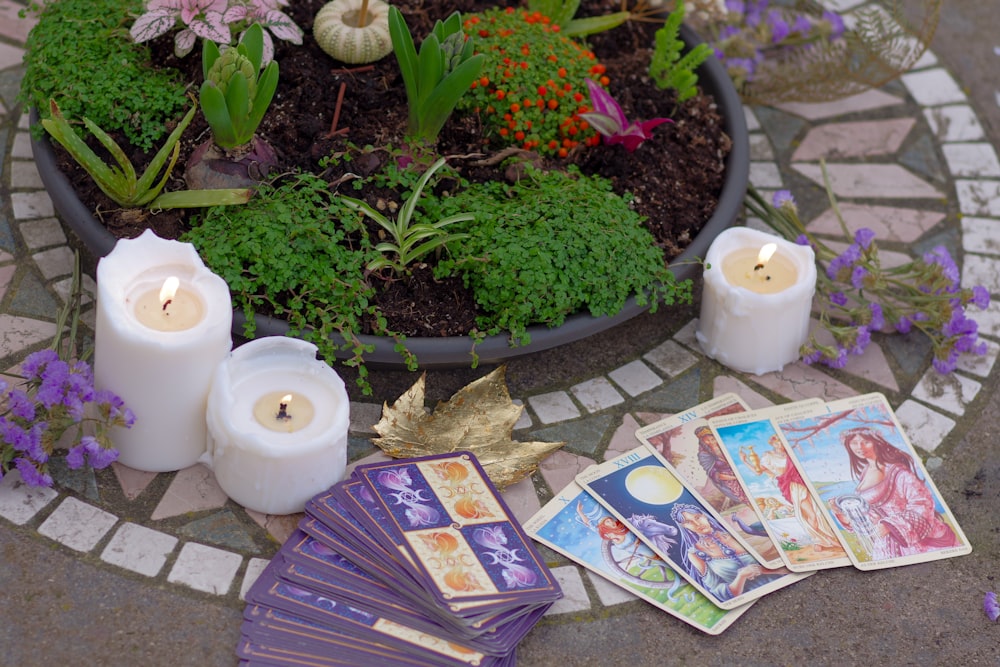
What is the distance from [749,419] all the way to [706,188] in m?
0.79

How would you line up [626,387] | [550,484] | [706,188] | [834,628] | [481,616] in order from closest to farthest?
[481,616] → [834,628] → [550,484] → [626,387] → [706,188]

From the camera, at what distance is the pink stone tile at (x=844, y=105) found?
4105 millimetres

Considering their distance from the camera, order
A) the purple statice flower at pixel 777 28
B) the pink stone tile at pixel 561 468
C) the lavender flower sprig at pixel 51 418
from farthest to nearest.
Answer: the purple statice flower at pixel 777 28 → the pink stone tile at pixel 561 468 → the lavender flower sprig at pixel 51 418

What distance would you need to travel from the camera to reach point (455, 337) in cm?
300

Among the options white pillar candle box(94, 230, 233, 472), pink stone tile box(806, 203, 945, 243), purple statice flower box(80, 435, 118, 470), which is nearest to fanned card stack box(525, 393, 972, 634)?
pink stone tile box(806, 203, 945, 243)

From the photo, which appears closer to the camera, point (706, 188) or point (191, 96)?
point (191, 96)

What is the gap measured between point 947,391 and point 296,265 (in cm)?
185

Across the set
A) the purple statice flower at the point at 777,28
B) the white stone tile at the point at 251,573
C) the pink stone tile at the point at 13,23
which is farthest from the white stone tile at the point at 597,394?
the pink stone tile at the point at 13,23

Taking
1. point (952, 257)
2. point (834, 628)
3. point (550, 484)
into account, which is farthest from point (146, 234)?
point (952, 257)

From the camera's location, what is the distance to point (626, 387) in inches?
125

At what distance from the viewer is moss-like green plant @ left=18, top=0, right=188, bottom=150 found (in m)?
3.21

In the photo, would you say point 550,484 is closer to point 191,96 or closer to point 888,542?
point 888,542

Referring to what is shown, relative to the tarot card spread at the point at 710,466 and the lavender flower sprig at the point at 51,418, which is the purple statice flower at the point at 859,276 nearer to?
the tarot card spread at the point at 710,466

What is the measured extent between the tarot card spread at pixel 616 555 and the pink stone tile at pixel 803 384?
27.0 inches
